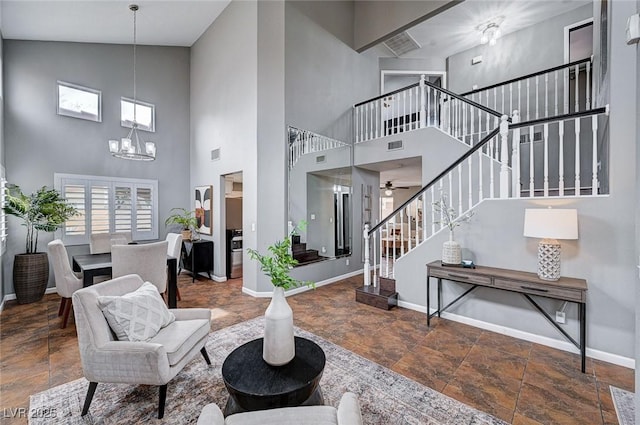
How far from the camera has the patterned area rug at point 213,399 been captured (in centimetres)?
189

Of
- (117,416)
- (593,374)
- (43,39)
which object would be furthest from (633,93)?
(43,39)

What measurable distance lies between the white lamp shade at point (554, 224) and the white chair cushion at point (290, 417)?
258 centimetres

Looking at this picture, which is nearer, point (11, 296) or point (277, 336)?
point (277, 336)

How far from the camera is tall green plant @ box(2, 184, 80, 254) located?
4121 millimetres

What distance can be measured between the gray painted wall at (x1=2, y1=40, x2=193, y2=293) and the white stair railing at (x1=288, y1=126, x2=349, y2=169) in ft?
10.3

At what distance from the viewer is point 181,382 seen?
229cm

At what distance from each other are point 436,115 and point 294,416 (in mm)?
5457

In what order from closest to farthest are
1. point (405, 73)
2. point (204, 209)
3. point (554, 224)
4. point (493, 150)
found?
point (554, 224), point (493, 150), point (204, 209), point (405, 73)

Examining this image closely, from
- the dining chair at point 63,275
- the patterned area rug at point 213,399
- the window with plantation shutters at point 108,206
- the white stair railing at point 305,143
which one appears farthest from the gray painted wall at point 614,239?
the window with plantation shutters at point 108,206

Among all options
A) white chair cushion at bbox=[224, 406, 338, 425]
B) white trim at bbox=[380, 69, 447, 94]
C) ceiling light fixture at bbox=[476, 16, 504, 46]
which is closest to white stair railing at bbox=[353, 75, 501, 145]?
white trim at bbox=[380, 69, 447, 94]

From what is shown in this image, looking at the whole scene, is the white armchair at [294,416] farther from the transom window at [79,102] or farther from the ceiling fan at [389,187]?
the ceiling fan at [389,187]

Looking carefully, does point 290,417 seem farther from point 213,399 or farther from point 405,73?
point 405,73

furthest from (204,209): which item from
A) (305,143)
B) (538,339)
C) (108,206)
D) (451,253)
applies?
(538,339)

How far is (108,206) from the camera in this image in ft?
17.7
